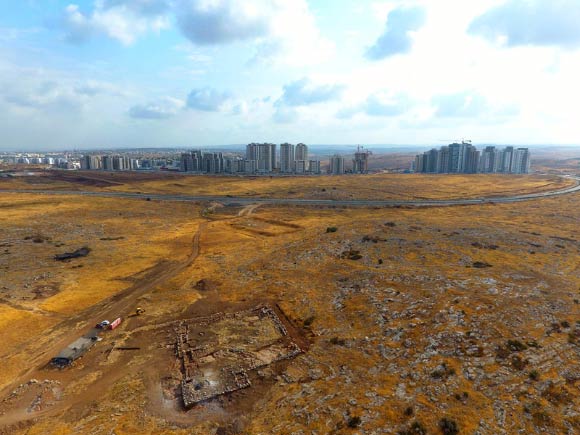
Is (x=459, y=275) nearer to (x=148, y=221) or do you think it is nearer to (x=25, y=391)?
(x=25, y=391)

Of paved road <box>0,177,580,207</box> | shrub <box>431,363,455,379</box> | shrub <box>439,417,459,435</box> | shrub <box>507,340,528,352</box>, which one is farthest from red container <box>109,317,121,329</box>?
paved road <box>0,177,580,207</box>

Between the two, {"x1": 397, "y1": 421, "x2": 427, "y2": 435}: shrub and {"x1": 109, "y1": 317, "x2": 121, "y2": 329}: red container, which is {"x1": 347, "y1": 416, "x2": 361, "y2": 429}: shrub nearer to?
{"x1": 397, "y1": 421, "x2": 427, "y2": 435}: shrub

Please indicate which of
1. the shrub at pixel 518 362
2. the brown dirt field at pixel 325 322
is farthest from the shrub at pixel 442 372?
the shrub at pixel 518 362

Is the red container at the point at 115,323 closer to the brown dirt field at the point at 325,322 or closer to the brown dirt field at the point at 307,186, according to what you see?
the brown dirt field at the point at 325,322

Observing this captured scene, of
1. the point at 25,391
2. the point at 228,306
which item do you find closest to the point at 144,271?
the point at 228,306

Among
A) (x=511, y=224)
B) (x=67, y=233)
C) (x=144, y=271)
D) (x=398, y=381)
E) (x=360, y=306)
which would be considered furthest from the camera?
(x=511, y=224)

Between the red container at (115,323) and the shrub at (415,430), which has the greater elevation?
the shrub at (415,430)

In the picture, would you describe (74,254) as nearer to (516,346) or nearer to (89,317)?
(89,317)

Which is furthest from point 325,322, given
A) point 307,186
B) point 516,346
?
point 307,186
